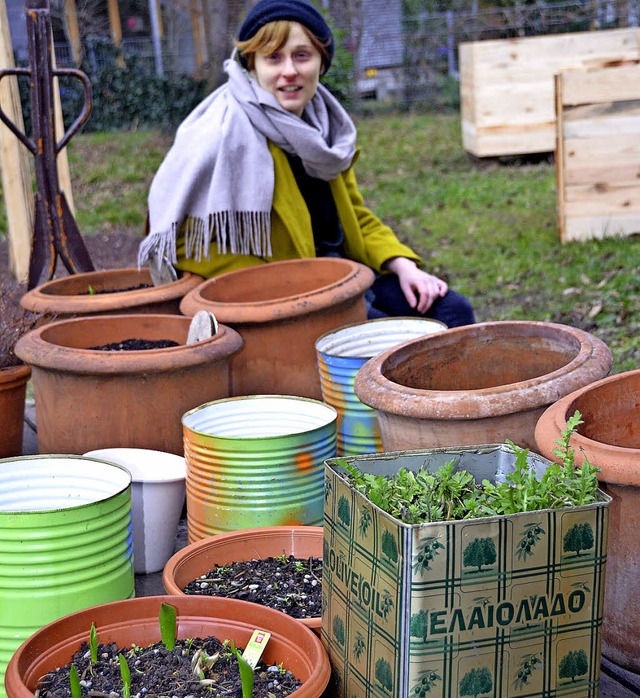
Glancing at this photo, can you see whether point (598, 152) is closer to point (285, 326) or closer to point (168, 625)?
point (285, 326)

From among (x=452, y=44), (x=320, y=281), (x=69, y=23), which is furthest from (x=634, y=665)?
(x=452, y=44)

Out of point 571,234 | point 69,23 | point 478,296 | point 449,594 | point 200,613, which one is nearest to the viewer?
point 449,594

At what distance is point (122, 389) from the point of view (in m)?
2.55

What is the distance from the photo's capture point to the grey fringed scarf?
3.18 metres

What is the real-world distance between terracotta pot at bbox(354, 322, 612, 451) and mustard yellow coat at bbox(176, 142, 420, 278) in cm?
93

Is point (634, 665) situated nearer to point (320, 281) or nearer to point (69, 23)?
point (320, 281)

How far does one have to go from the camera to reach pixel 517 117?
8.55m

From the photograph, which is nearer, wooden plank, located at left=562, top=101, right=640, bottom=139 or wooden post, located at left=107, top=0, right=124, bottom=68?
wooden plank, located at left=562, top=101, right=640, bottom=139

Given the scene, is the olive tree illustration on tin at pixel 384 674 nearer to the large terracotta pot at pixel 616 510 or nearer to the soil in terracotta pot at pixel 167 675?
the soil in terracotta pot at pixel 167 675

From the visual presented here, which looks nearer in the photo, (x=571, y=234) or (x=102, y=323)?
(x=102, y=323)

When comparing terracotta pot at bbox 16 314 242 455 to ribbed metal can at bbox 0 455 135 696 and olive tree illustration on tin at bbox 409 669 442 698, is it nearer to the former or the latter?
ribbed metal can at bbox 0 455 135 696

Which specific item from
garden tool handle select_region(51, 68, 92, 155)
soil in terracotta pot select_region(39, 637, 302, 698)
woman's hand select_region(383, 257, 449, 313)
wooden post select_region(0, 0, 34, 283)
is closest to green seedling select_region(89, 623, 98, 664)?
soil in terracotta pot select_region(39, 637, 302, 698)

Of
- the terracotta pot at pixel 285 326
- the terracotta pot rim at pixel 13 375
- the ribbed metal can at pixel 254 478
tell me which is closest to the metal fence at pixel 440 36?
the terracotta pot rim at pixel 13 375

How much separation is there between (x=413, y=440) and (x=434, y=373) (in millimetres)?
414
